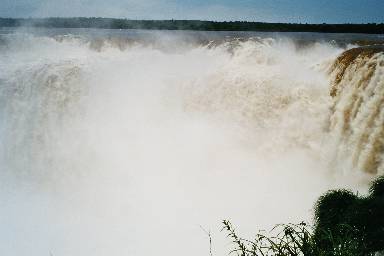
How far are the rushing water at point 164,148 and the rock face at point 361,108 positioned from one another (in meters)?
0.10

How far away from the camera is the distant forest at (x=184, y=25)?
42.6m

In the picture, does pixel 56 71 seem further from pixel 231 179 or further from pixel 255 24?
pixel 255 24

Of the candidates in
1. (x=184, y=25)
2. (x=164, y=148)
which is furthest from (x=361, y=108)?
(x=184, y=25)

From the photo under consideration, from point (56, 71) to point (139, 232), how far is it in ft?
25.2

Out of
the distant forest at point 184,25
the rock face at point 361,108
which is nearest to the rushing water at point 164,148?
the rock face at point 361,108

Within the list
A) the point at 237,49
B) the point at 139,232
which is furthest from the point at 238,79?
the point at 139,232

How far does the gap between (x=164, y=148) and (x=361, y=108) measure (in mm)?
6022

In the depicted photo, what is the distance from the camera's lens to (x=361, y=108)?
9.59 meters

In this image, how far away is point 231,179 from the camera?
1159 centimetres

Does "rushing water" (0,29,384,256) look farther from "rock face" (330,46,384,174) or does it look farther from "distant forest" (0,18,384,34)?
"distant forest" (0,18,384,34)

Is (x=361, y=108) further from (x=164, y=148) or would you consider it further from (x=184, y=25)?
(x=184, y=25)

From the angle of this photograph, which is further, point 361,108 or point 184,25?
point 184,25

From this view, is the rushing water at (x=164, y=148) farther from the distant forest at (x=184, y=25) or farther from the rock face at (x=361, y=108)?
the distant forest at (x=184, y=25)

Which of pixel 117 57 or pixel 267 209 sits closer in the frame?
pixel 267 209
